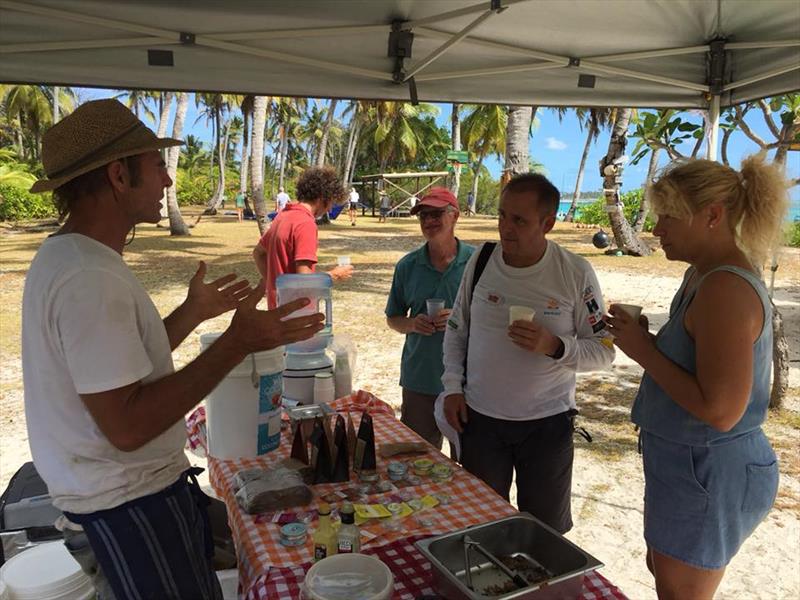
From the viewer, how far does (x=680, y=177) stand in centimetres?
185

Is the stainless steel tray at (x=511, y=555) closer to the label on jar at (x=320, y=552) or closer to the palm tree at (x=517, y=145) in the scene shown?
the label on jar at (x=320, y=552)

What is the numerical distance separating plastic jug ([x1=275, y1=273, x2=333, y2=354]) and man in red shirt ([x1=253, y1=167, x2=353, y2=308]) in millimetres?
166

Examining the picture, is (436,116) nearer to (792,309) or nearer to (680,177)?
(792,309)

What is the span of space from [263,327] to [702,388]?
4.07ft

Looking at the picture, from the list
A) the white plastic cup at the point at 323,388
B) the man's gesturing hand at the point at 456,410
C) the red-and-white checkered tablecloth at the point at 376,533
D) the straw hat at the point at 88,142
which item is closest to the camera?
the straw hat at the point at 88,142

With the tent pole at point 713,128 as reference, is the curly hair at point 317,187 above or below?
below

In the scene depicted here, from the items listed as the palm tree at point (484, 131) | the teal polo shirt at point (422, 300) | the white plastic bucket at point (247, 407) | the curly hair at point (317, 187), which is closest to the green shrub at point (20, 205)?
the curly hair at point (317, 187)

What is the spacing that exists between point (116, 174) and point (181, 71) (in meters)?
2.12

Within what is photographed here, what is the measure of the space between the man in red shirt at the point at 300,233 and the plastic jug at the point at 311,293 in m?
0.17

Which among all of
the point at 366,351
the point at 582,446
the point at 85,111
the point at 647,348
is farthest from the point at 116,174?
the point at 366,351

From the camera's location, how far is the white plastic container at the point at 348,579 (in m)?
1.38

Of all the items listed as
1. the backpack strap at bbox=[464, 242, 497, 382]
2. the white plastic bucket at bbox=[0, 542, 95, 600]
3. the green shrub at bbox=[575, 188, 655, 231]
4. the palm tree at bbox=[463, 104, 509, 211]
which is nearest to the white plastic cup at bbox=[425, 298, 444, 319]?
the backpack strap at bbox=[464, 242, 497, 382]

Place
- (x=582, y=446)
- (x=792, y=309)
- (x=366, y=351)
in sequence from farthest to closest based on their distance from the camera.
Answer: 1. (x=792, y=309)
2. (x=366, y=351)
3. (x=582, y=446)

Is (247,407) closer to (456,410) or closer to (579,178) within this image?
(456,410)
